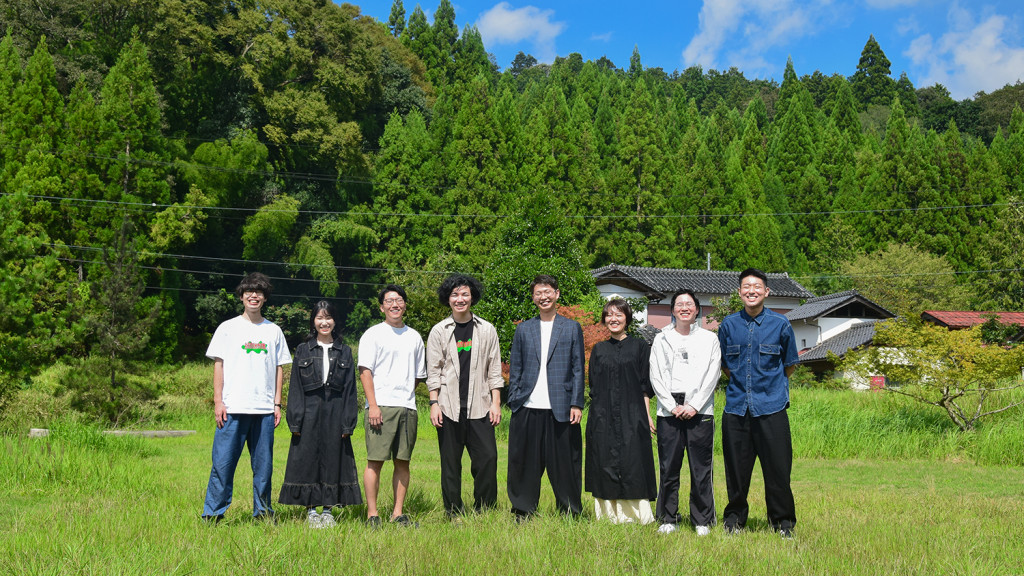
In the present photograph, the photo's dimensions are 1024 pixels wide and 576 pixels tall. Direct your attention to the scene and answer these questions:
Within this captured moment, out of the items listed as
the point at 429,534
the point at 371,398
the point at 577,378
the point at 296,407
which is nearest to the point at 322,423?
the point at 296,407

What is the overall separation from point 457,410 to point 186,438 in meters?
10.8

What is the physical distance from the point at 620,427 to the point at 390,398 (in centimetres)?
172

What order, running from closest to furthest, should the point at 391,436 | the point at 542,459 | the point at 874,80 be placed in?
1. the point at 391,436
2. the point at 542,459
3. the point at 874,80

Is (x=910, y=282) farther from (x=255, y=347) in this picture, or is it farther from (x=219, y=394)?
(x=219, y=394)

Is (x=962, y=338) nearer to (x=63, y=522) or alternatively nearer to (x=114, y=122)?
(x=63, y=522)

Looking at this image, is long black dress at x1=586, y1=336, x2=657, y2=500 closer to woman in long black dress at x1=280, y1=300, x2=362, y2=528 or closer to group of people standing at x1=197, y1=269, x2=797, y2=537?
group of people standing at x1=197, y1=269, x2=797, y2=537

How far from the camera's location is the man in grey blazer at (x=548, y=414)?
6.02m

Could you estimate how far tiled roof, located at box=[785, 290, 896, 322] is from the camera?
3581cm

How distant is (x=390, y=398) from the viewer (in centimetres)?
593

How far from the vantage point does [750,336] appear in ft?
18.6

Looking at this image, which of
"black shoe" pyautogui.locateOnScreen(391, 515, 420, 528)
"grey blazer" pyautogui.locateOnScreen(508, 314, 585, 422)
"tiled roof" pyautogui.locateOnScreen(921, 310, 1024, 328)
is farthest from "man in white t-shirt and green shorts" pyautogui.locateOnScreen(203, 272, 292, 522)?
"tiled roof" pyautogui.locateOnScreen(921, 310, 1024, 328)

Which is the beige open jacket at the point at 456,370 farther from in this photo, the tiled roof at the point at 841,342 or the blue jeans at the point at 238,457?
the tiled roof at the point at 841,342

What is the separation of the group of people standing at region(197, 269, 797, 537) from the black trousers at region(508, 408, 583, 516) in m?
0.01

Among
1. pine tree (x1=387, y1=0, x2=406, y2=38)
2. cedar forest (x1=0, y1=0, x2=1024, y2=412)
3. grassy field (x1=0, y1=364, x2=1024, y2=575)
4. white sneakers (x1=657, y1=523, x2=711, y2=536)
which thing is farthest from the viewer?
pine tree (x1=387, y1=0, x2=406, y2=38)
